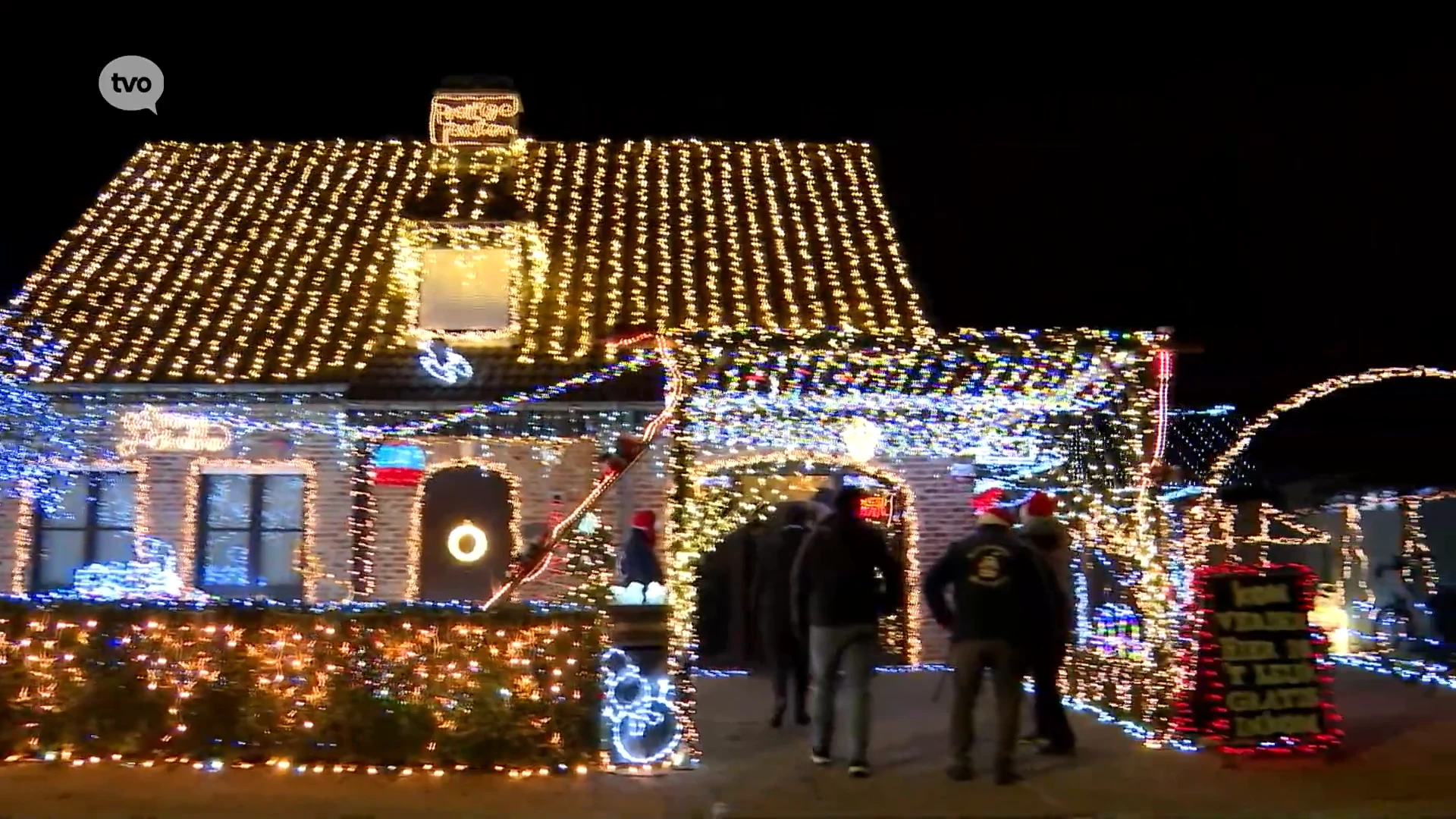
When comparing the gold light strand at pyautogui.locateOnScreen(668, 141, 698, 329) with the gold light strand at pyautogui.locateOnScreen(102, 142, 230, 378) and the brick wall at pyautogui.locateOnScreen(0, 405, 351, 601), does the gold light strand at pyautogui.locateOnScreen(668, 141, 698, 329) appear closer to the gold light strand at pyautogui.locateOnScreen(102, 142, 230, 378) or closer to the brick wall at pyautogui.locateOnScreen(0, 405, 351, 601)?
the brick wall at pyautogui.locateOnScreen(0, 405, 351, 601)

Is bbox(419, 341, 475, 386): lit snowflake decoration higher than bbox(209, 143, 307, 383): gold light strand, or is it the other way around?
bbox(209, 143, 307, 383): gold light strand

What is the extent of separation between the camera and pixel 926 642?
13180 mm

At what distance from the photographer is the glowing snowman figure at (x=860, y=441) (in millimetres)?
12789

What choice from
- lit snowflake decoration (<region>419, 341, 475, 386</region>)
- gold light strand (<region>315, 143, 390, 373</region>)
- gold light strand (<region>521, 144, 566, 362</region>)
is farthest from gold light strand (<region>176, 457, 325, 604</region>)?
gold light strand (<region>521, 144, 566, 362</region>)

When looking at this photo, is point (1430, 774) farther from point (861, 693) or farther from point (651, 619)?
point (651, 619)

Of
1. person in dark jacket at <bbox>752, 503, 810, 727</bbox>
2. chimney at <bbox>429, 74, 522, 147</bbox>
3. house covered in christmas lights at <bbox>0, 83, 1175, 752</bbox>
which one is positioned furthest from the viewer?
chimney at <bbox>429, 74, 522, 147</bbox>

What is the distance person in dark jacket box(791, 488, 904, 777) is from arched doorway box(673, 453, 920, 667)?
4.89 meters

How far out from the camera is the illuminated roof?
13.3 meters

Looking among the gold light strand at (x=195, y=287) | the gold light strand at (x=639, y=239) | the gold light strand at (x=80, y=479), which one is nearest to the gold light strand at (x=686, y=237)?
the gold light strand at (x=639, y=239)

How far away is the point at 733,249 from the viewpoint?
15.0 m

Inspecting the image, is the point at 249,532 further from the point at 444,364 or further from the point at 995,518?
the point at 995,518

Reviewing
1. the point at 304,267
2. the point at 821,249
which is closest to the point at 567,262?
the point at 821,249

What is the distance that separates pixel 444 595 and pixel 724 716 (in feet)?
14.1

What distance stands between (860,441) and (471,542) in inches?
169
